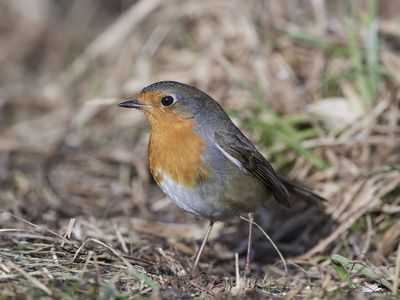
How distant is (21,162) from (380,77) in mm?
4158

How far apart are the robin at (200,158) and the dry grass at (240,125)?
513 millimetres

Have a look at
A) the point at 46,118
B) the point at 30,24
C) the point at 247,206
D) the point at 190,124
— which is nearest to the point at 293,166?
the point at 247,206

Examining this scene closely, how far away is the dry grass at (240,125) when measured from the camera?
328 centimetres

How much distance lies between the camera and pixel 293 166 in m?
5.46

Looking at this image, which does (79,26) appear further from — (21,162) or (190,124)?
(190,124)

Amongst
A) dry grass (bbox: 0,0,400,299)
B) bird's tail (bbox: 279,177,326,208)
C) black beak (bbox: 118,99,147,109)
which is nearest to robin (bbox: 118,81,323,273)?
black beak (bbox: 118,99,147,109)

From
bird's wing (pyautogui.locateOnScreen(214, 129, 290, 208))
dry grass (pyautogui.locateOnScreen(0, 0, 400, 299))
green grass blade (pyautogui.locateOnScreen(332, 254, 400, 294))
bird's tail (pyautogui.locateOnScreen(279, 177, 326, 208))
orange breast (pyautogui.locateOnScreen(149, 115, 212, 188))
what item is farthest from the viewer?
bird's tail (pyautogui.locateOnScreen(279, 177, 326, 208))

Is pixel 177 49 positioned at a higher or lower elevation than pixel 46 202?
higher

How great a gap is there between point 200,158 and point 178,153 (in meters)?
0.16

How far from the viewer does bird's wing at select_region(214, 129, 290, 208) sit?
12.8ft

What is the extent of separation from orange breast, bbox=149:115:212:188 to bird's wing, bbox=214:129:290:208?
0.63 feet

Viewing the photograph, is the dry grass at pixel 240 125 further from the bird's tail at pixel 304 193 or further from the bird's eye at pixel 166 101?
the bird's eye at pixel 166 101

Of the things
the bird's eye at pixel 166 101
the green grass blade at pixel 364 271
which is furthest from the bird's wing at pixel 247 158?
the green grass blade at pixel 364 271

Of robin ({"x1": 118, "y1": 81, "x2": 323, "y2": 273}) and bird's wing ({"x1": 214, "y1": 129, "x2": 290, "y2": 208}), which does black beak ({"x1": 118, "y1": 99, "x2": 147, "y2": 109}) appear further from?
bird's wing ({"x1": 214, "y1": 129, "x2": 290, "y2": 208})
